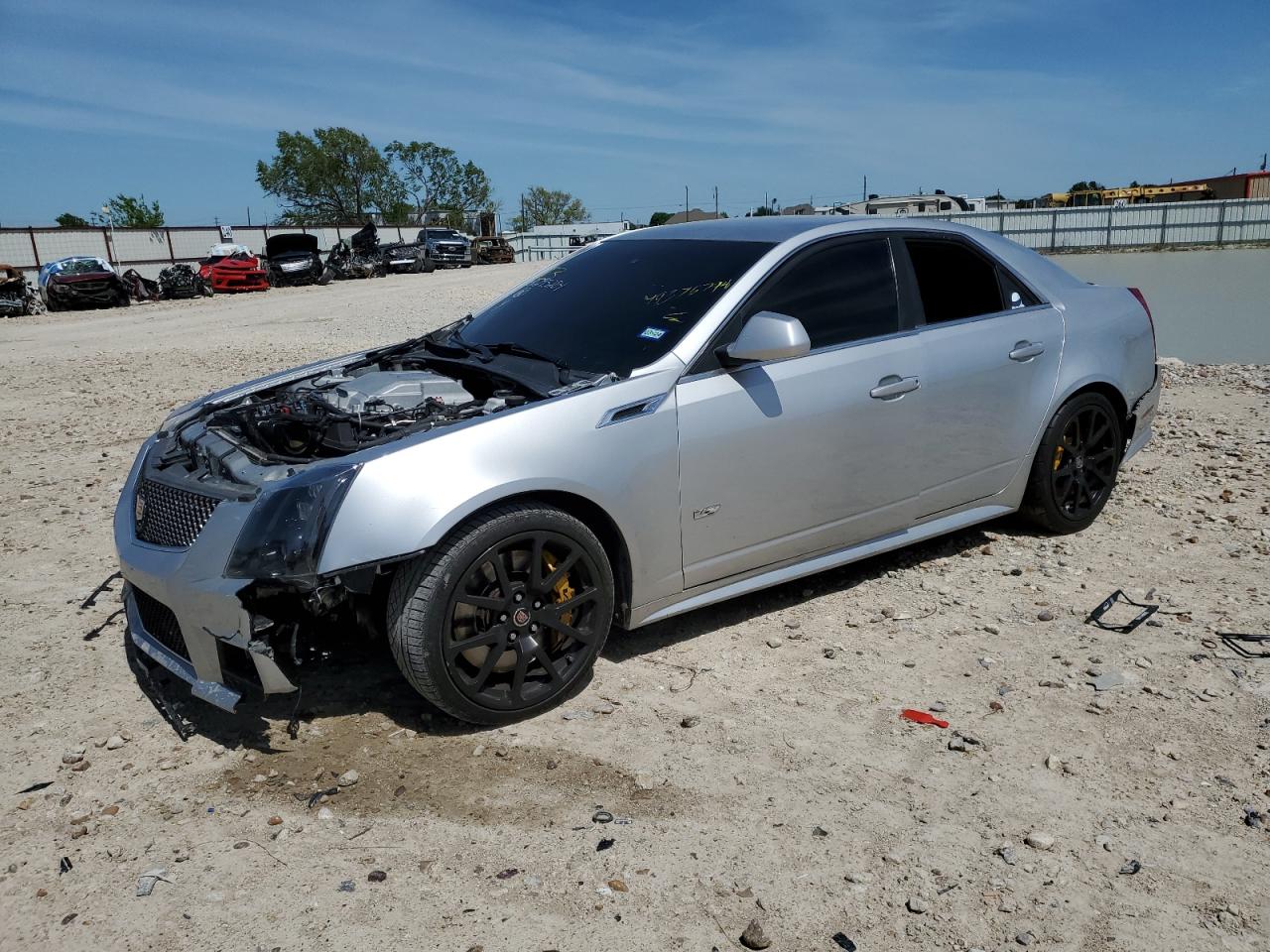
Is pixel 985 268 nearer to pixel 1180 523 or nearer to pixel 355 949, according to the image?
pixel 1180 523

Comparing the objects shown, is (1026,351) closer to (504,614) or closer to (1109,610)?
(1109,610)

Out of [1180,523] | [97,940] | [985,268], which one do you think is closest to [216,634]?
[97,940]

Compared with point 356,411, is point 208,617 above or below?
below

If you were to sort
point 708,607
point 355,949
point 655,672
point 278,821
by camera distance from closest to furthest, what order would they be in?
point 355,949 → point 278,821 → point 655,672 → point 708,607

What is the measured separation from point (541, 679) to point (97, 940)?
1582 millimetres

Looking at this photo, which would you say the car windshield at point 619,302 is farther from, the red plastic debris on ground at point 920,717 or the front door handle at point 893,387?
the red plastic debris on ground at point 920,717

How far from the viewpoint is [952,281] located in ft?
15.9

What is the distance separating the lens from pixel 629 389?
377 cm

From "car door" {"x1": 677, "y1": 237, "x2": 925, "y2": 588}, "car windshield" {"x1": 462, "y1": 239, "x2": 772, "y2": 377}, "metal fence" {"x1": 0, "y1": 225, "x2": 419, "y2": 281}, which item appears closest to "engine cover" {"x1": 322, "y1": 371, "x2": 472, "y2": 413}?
"car windshield" {"x1": 462, "y1": 239, "x2": 772, "y2": 377}

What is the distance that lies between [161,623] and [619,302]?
88.5 inches

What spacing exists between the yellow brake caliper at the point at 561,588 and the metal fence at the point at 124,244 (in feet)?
118

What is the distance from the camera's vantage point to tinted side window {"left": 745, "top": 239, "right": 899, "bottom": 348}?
168 inches

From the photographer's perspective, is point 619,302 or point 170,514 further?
point 619,302

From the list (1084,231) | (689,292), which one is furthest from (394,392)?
(1084,231)
